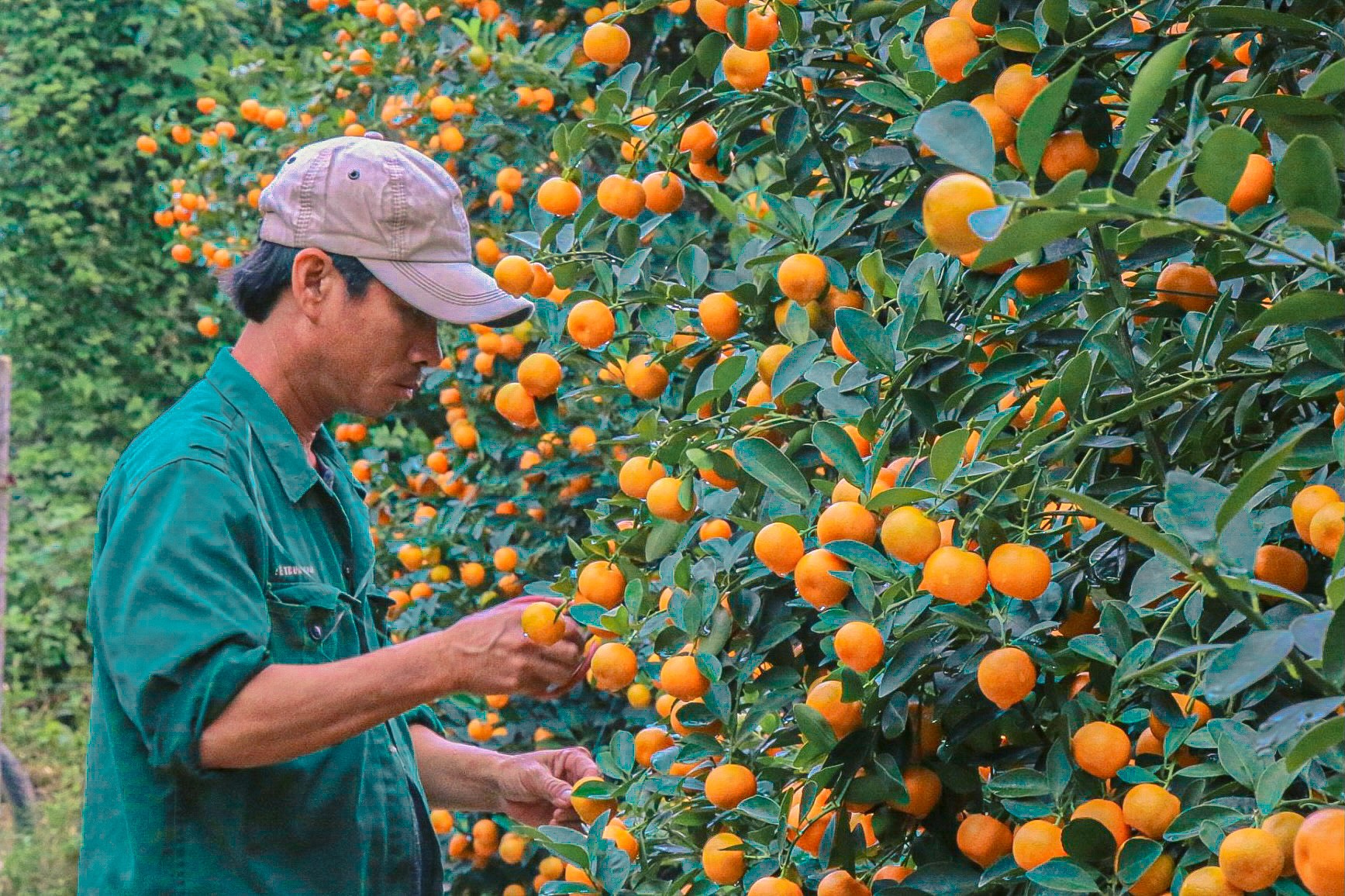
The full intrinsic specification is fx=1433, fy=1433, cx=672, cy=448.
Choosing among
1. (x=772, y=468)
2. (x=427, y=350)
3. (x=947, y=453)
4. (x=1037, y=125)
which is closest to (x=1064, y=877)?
(x=947, y=453)

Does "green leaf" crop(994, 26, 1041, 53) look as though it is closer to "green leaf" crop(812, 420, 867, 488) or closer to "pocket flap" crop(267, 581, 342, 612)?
"green leaf" crop(812, 420, 867, 488)

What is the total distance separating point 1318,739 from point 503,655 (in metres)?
0.89

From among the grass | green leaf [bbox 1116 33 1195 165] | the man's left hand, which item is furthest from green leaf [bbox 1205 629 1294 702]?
the grass

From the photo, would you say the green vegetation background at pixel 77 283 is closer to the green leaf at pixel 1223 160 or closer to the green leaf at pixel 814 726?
the green leaf at pixel 814 726

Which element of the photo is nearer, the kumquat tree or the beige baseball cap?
the kumquat tree

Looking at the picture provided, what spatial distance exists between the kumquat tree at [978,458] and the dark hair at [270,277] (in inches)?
6.8

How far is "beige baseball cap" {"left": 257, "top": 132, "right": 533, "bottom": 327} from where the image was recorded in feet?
5.65

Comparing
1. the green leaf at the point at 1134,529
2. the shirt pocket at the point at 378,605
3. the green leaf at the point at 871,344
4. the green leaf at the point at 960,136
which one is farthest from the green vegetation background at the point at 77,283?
the green leaf at the point at 1134,529

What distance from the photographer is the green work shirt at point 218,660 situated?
4.66ft

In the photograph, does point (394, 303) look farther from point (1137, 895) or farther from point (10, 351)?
point (10, 351)

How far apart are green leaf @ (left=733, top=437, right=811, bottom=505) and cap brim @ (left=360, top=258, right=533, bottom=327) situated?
0.55m

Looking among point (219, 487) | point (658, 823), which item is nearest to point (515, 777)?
point (658, 823)

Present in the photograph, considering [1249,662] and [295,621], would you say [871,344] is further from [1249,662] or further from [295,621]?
[295,621]

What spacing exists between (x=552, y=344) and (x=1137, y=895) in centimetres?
103
